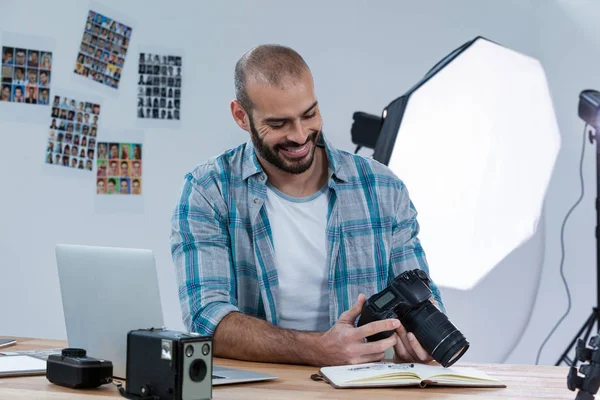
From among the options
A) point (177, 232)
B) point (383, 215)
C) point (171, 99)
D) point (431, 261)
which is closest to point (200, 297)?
point (177, 232)

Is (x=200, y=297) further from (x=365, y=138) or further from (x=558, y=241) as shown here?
(x=558, y=241)

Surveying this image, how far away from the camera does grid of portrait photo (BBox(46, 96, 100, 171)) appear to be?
314cm

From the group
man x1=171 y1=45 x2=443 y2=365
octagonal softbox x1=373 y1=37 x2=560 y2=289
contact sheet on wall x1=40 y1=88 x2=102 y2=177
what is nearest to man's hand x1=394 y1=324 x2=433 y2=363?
man x1=171 y1=45 x2=443 y2=365

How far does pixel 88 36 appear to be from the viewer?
10.4ft

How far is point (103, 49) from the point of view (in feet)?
10.4

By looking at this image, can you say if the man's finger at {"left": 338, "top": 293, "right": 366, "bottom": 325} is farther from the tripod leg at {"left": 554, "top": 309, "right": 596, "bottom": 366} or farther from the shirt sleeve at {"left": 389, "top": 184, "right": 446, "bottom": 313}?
the tripod leg at {"left": 554, "top": 309, "right": 596, "bottom": 366}

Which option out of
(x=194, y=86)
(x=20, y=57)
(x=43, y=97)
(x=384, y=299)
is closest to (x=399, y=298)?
(x=384, y=299)

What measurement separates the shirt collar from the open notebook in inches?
25.9

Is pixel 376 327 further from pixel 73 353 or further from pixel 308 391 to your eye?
pixel 73 353

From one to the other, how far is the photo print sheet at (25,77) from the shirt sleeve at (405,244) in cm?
181

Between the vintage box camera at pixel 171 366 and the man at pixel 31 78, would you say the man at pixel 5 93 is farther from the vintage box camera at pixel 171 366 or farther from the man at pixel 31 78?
the vintage box camera at pixel 171 366

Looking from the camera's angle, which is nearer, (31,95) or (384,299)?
(384,299)

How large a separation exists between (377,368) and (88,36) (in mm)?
2287

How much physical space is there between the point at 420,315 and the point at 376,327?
0.28ft
